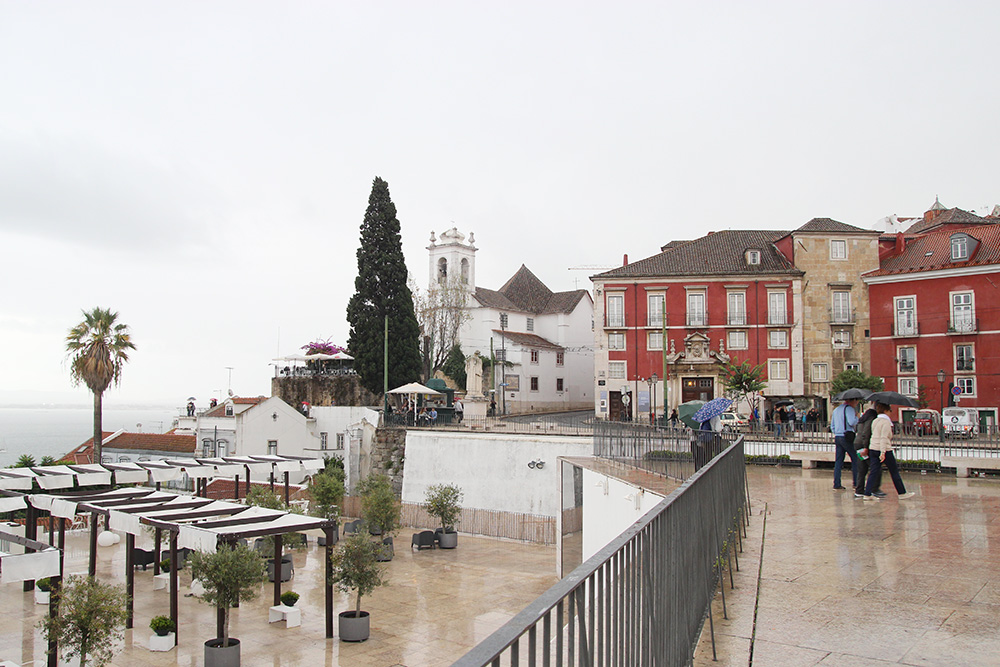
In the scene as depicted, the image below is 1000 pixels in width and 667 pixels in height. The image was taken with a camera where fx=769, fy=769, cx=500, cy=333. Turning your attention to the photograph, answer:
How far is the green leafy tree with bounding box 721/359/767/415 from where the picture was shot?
127ft

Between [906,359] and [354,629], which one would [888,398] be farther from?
[906,359]

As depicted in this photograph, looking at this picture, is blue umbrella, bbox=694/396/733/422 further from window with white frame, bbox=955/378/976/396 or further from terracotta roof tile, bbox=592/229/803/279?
terracotta roof tile, bbox=592/229/803/279

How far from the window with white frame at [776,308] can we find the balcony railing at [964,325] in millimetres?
8447

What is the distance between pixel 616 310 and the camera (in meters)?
46.6

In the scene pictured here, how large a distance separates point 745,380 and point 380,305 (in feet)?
73.5

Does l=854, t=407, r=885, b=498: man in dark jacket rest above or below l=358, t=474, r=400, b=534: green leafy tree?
above

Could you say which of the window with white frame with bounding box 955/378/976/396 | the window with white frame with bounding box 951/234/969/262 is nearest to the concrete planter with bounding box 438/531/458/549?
the window with white frame with bounding box 955/378/976/396

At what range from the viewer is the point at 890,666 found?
469cm

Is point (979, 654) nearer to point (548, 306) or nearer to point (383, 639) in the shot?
point (383, 639)

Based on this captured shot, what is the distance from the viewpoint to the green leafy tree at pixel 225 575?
14008 mm

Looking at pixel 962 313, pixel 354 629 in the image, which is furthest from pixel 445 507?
pixel 962 313

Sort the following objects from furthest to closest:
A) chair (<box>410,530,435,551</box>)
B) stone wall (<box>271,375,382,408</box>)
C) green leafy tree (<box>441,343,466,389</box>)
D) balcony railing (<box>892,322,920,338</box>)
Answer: green leafy tree (<box>441,343,466,389</box>)
stone wall (<box>271,375,382,408</box>)
balcony railing (<box>892,322,920,338</box>)
chair (<box>410,530,435,551</box>)

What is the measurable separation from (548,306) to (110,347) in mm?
39101

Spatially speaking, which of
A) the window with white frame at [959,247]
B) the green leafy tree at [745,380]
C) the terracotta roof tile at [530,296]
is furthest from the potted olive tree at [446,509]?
the terracotta roof tile at [530,296]
